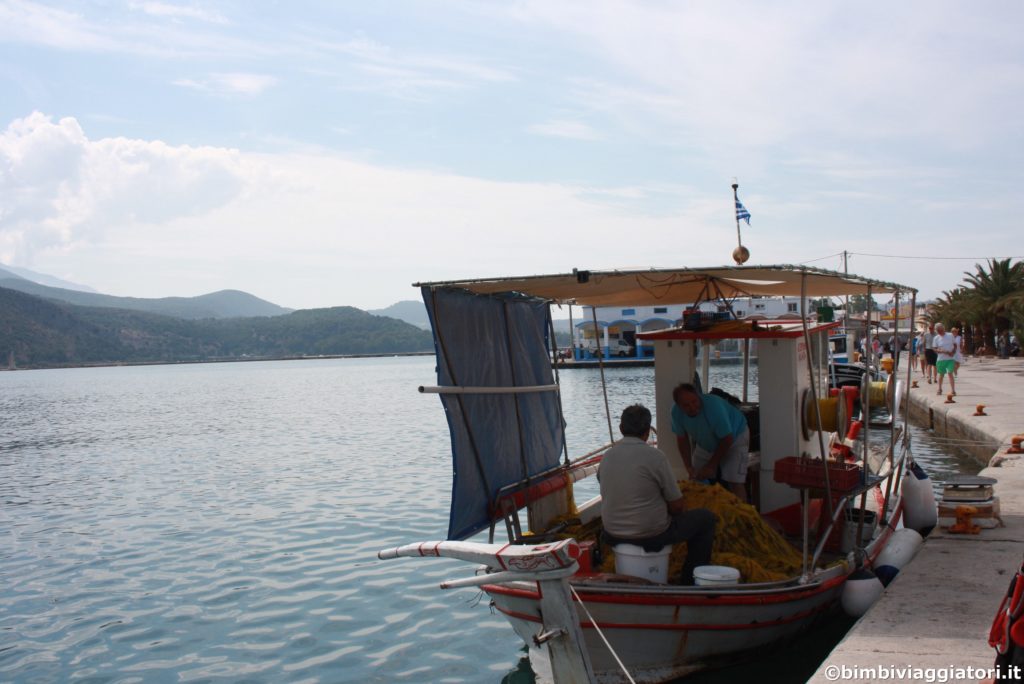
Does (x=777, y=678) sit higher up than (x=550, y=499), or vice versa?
(x=550, y=499)

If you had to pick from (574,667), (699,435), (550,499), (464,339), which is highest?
(464,339)

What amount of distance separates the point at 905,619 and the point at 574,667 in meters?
2.57

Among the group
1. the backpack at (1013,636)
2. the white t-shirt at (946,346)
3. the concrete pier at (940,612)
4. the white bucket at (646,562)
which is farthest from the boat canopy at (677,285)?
the white t-shirt at (946,346)

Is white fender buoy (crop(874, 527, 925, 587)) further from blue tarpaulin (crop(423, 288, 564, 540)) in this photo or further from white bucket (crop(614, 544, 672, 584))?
blue tarpaulin (crop(423, 288, 564, 540))

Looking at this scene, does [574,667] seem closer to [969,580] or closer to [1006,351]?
[969,580]

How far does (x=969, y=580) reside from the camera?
748 centimetres

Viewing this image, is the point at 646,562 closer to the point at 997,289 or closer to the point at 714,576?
the point at 714,576

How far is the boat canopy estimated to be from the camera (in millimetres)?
7344

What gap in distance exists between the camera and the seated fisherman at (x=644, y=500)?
690 centimetres

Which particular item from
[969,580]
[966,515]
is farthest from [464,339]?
[966,515]

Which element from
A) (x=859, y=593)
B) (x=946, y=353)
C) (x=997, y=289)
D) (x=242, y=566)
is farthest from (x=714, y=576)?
(x=997, y=289)

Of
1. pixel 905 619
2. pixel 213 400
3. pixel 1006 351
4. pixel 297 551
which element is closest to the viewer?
pixel 905 619

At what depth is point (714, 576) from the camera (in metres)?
6.83

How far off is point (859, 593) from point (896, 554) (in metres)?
Result: 0.99
